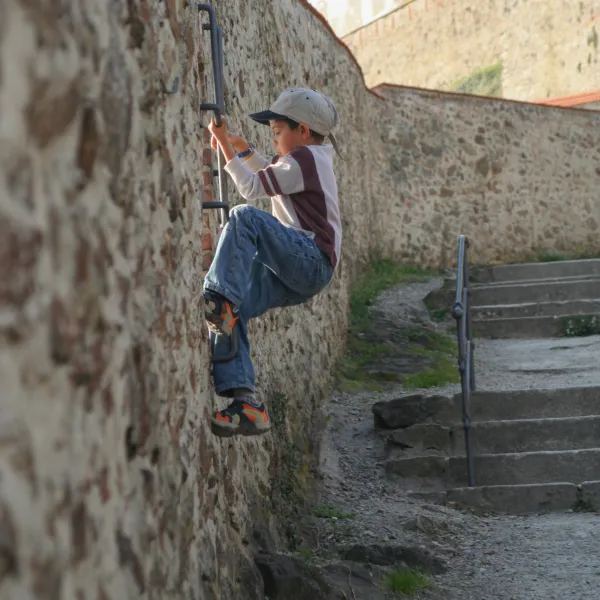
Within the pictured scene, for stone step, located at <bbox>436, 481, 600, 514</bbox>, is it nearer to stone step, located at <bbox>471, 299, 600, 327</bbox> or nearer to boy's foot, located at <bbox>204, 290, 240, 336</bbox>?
boy's foot, located at <bbox>204, 290, 240, 336</bbox>

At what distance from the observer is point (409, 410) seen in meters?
6.36

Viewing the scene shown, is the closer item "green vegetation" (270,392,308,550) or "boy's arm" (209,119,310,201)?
"boy's arm" (209,119,310,201)

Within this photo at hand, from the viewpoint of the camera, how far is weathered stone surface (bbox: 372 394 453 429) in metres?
6.35

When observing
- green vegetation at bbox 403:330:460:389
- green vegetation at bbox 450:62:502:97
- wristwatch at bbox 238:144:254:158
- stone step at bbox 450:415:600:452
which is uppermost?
green vegetation at bbox 450:62:502:97

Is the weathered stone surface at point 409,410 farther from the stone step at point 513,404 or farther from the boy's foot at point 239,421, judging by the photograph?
the boy's foot at point 239,421

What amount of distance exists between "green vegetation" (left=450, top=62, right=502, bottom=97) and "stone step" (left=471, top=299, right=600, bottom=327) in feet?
42.5

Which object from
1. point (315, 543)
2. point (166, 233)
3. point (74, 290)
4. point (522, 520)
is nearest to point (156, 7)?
point (166, 233)

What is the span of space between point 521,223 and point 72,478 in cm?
1176

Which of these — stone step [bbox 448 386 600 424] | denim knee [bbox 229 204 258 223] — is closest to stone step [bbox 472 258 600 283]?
stone step [bbox 448 386 600 424]

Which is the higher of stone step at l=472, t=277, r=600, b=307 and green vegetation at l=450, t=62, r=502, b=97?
green vegetation at l=450, t=62, r=502, b=97

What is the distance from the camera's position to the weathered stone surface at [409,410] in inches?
250

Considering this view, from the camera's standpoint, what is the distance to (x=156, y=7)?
264 centimetres

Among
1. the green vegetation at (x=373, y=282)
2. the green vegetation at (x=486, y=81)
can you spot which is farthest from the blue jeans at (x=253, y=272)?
the green vegetation at (x=486, y=81)

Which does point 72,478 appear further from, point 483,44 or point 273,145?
point 483,44
